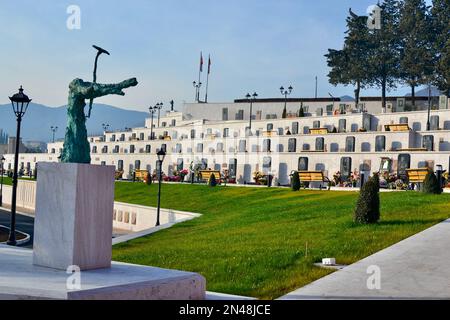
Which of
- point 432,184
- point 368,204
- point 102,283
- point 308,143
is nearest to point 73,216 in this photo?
point 102,283

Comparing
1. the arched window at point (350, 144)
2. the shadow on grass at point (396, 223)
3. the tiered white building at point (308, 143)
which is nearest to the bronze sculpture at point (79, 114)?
the shadow on grass at point (396, 223)

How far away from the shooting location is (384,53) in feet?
265

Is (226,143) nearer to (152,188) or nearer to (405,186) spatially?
(152,188)

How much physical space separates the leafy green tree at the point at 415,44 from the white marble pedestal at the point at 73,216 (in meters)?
67.2

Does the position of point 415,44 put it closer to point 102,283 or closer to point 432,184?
point 432,184

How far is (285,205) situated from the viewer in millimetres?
31516

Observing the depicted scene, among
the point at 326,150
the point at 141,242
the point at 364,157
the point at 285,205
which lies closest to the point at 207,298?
the point at 141,242

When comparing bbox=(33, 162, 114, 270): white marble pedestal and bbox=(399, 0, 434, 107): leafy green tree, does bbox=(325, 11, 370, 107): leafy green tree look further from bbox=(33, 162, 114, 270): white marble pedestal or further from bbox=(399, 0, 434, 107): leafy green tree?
bbox=(33, 162, 114, 270): white marble pedestal

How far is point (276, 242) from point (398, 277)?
5.83m

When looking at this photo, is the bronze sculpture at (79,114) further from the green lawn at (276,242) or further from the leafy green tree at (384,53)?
the leafy green tree at (384,53)

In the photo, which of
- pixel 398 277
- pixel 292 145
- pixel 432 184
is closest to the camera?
pixel 398 277

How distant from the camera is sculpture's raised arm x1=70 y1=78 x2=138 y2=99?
11.4 m

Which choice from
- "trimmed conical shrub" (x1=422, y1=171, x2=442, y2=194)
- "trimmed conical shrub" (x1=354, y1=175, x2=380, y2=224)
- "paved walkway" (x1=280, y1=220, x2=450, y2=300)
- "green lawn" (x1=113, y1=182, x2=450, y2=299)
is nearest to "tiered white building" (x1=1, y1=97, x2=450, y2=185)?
"trimmed conical shrub" (x1=422, y1=171, x2=442, y2=194)

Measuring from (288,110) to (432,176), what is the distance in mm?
57969
